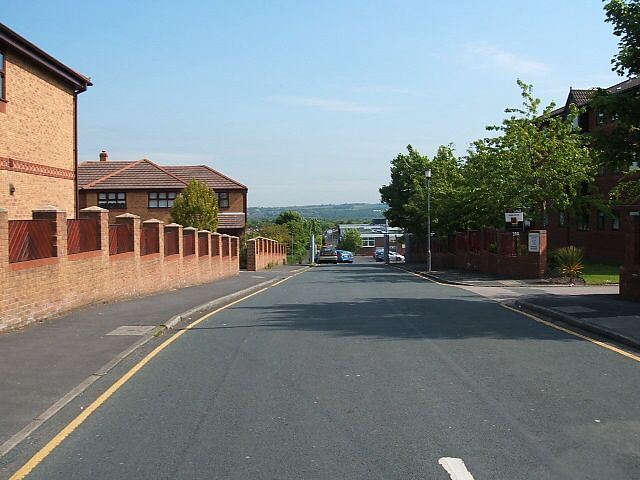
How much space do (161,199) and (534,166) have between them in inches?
1422

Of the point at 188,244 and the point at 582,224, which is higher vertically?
the point at 582,224

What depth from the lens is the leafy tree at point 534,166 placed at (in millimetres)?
33125

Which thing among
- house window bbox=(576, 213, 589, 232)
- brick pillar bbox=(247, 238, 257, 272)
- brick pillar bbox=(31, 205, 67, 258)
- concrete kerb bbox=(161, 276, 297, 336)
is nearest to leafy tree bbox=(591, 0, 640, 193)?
concrete kerb bbox=(161, 276, 297, 336)

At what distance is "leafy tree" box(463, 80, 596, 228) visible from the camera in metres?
33.1

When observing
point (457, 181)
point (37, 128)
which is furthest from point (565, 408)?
point (457, 181)

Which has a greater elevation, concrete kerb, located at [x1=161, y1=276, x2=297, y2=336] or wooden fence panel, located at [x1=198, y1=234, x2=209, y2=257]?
wooden fence panel, located at [x1=198, y1=234, x2=209, y2=257]

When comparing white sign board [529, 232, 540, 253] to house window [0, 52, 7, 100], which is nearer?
house window [0, 52, 7, 100]

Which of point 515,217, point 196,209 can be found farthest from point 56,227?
point 196,209

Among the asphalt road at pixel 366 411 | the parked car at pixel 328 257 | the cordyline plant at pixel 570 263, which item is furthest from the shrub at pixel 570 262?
the parked car at pixel 328 257

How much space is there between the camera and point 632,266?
61.1 ft

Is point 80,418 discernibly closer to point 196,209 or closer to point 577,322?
point 577,322

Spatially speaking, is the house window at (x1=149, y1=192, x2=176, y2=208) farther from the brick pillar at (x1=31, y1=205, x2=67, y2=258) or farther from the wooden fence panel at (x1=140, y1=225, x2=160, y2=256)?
the brick pillar at (x1=31, y1=205, x2=67, y2=258)

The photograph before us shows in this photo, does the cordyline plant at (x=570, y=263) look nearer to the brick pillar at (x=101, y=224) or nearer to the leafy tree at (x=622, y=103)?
the leafy tree at (x=622, y=103)

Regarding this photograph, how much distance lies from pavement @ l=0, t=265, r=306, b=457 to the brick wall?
7.74m
